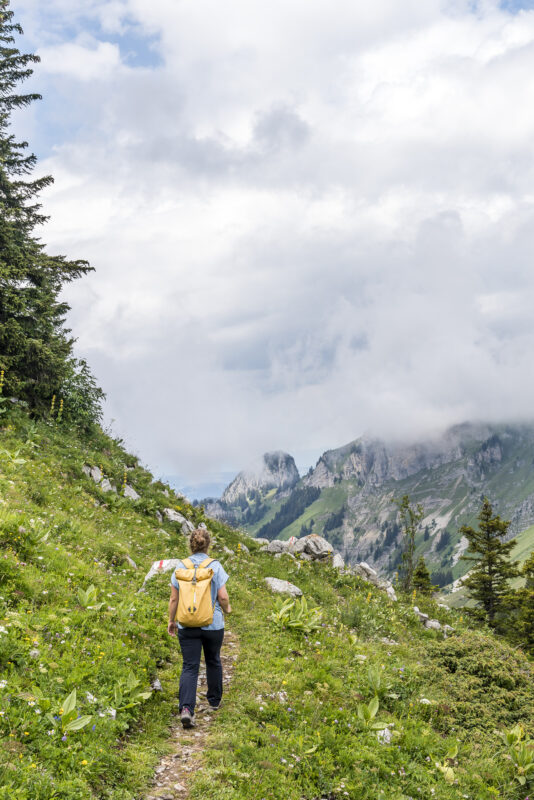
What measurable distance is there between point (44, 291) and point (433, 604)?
1035 inches

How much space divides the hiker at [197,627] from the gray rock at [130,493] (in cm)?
1451

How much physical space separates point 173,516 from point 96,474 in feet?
14.6

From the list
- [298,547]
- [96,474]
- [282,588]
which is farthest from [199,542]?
[298,547]

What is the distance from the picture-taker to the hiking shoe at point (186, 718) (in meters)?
7.80

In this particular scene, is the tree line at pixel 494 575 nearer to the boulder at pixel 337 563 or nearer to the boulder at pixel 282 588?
the boulder at pixel 337 563

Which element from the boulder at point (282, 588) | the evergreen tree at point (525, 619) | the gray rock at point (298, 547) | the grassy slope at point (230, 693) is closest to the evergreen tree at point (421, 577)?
the evergreen tree at point (525, 619)

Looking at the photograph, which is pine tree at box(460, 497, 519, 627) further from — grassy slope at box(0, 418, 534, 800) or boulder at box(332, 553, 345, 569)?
grassy slope at box(0, 418, 534, 800)

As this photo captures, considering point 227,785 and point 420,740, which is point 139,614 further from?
point 420,740

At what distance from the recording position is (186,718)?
7.81 meters

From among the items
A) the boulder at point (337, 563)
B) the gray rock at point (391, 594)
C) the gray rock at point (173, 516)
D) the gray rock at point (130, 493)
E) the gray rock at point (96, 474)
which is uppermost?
the gray rock at point (96, 474)

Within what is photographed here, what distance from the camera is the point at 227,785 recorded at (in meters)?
6.44

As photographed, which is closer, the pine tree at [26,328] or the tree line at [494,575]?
the pine tree at [26,328]

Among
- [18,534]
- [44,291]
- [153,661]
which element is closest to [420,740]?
[153,661]

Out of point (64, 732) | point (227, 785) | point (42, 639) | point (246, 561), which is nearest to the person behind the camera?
point (64, 732)
